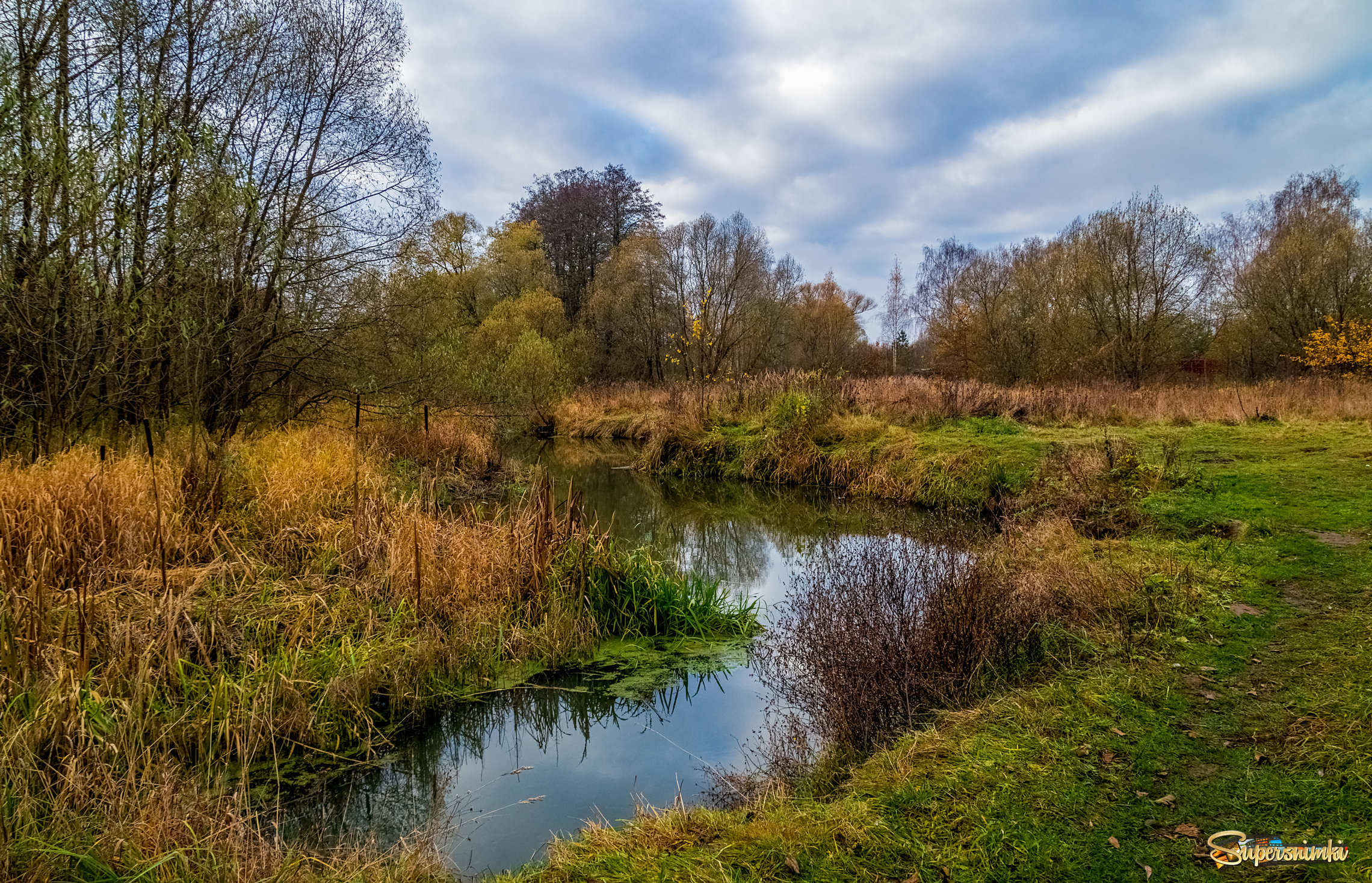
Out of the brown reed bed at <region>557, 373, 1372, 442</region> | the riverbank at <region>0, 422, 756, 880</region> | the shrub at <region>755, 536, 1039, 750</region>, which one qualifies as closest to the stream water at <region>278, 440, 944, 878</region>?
the riverbank at <region>0, 422, 756, 880</region>

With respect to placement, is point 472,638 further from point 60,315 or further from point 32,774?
point 60,315

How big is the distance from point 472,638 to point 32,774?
102 inches

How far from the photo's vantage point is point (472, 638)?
5.24 meters

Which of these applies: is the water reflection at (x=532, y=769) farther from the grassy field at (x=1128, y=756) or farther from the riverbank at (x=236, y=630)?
the grassy field at (x=1128, y=756)

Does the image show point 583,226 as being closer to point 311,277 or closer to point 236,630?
point 311,277

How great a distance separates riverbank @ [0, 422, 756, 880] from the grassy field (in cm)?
148

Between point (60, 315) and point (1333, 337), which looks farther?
point (1333, 337)

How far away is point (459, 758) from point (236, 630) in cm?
169

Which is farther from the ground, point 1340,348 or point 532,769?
Answer: point 1340,348

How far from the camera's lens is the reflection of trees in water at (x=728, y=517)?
346 inches

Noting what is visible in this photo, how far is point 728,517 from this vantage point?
11.5 m

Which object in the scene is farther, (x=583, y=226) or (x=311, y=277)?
(x=583, y=226)

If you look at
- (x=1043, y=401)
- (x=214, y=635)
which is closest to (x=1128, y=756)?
(x=214, y=635)

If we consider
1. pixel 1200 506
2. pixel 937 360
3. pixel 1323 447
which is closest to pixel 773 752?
pixel 1200 506
